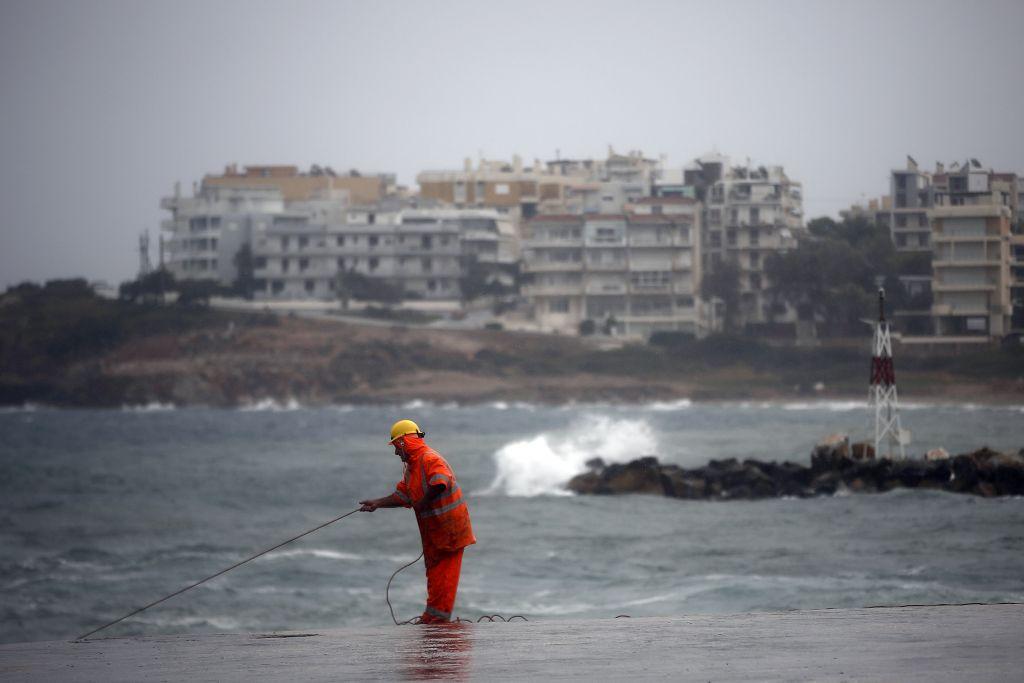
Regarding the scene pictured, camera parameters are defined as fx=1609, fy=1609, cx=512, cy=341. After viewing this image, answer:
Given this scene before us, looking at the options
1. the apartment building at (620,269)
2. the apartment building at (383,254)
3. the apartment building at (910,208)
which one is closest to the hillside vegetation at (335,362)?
the apartment building at (620,269)

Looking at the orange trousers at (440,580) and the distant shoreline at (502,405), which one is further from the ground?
the orange trousers at (440,580)

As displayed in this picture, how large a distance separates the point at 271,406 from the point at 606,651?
100 m

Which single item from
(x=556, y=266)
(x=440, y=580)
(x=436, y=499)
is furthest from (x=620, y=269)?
(x=436, y=499)

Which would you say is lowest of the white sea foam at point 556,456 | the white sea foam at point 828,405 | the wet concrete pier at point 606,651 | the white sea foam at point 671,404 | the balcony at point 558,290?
the white sea foam at point 671,404

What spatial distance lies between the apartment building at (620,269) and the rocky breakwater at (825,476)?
63.8 metres

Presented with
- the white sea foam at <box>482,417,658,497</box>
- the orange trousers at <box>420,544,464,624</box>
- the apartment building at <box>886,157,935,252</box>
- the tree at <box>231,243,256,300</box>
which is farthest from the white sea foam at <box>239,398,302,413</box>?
the orange trousers at <box>420,544,464,624</box>

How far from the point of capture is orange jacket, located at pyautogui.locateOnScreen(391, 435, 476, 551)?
9500 mm

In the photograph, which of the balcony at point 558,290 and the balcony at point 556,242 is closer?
the balcony at point 558,290

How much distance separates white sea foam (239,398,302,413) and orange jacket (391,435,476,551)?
96.5 meters

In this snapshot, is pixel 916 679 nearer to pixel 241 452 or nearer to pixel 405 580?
pixel 405 580

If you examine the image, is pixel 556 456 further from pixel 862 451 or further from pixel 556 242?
pixel 556 242

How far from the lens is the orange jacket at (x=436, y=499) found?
950cm

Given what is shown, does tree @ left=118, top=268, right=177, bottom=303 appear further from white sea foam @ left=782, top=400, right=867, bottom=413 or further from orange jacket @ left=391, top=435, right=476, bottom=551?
orange jacket @ left=391, top=435, right=476, bottom=551

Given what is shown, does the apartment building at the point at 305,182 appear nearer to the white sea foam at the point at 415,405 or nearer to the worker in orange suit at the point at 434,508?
the white sea foam at the point at 415,405
